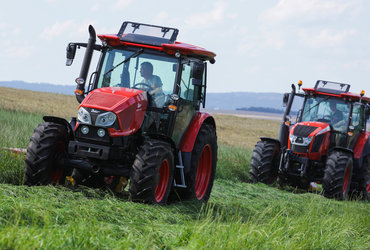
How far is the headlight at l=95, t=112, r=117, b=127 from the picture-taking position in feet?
22.2

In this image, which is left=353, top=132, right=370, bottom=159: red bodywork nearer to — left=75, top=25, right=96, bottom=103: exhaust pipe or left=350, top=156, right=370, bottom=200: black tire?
left=350, top=156, right=370, bottom=200: black tire

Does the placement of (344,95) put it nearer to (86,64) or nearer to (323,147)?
Result: (323,147)

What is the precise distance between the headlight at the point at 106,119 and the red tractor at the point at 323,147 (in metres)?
6.37

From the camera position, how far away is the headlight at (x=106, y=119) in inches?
267

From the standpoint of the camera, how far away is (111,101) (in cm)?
690

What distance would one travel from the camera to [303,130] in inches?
497

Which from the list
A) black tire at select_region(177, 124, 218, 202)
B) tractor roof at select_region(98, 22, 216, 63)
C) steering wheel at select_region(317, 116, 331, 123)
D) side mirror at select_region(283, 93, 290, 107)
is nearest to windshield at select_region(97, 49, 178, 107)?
tractor roof at select_region(98, 22, 216, 63)

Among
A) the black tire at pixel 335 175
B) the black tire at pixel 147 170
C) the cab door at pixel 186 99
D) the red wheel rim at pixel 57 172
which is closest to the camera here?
the black tire at pixel 147 170

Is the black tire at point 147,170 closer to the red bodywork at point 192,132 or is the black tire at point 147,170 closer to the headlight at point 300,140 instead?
the red bodywork at point 192,132

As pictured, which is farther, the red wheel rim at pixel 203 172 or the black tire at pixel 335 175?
the black tire at pixel 335 175

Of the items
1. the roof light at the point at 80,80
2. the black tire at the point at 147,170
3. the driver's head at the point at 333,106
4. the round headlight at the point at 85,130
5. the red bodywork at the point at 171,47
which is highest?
the red bodywork at the point at 171,47

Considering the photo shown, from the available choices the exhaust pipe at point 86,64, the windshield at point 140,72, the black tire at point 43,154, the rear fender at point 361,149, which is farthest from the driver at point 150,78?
the rear fender at point 361,149

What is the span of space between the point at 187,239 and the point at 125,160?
7.62ft

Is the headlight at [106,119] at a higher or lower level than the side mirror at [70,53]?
lower
